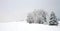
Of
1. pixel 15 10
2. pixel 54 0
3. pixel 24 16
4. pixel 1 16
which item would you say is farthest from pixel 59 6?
pixel 1 16

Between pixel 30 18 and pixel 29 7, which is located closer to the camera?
pixel 30 18

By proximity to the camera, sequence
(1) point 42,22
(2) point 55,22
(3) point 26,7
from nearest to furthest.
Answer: (2) point 55,22
(1) point 42,22
(3) point 26,7

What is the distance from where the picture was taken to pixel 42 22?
6.50 feet

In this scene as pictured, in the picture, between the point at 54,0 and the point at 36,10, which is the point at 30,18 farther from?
the point at 54,0

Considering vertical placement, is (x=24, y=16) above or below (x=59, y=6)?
below

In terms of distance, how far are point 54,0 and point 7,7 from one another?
1.14 m

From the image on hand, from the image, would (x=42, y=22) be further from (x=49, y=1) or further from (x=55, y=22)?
(x=49, y=1)

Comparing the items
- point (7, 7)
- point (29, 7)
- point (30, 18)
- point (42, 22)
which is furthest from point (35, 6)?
point (7, 7)

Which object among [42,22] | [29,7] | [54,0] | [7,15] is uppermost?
[54,0]

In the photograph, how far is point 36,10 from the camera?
217 cm

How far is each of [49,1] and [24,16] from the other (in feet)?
2.32

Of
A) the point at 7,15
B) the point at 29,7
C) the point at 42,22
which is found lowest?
the point at 42,22

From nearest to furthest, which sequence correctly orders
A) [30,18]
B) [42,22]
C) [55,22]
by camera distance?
[55,22] < [42,22] < [30,18]

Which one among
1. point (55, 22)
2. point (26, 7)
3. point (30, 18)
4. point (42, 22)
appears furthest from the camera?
point (26, 7)
